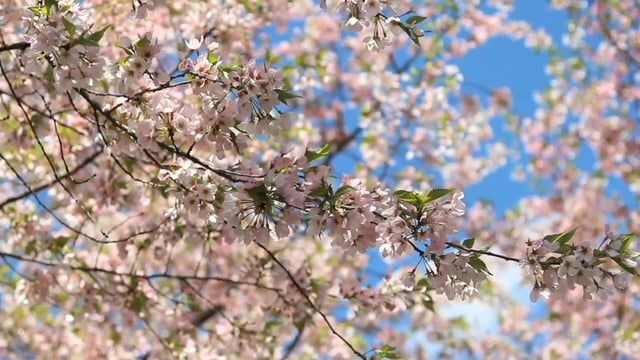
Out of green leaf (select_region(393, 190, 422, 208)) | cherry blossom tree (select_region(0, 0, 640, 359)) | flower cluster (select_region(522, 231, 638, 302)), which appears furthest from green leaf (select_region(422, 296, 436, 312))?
green leaf (select_region(393, 190, 422, 208))

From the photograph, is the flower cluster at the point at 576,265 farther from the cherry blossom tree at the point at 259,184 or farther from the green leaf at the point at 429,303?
the green leaf at the point at 429,303

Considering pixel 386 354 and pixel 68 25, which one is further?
pixel 386 354

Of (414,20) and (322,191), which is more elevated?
(414,20)

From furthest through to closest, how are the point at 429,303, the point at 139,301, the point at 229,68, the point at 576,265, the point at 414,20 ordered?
the point at 139,301 < the point at 429,303 < the point at 414,20 < the point at 229,68 < the point at 576,265

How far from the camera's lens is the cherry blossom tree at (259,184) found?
2312 millimetres

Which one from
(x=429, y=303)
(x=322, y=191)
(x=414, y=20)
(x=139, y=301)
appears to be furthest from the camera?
(x=139, y=301)

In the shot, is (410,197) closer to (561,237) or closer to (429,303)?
(561,237)

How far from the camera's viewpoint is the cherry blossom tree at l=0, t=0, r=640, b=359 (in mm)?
2312

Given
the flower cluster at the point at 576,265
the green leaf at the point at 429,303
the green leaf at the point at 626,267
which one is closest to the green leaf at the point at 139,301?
the green leaf at the point at 429,303

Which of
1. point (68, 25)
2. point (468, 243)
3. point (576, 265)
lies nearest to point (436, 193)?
point (468, 243)

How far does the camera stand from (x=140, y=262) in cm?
473

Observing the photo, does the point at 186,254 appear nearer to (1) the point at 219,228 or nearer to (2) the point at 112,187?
(2) the point at 112,187

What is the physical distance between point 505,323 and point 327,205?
8.66 meters

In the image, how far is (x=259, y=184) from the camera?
231 centimetres
